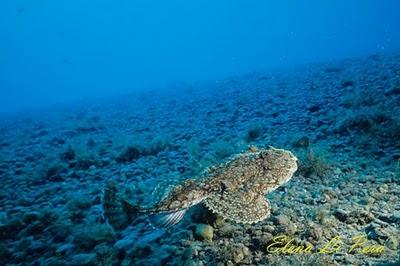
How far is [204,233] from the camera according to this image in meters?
5.43

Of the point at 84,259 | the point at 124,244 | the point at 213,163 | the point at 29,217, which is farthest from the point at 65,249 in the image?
the point at 213,163

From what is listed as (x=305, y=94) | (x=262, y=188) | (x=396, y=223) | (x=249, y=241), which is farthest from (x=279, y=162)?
(x=305, y=94)

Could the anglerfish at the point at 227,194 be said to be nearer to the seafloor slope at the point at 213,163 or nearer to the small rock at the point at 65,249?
the seafloor slope at the point at 213,163

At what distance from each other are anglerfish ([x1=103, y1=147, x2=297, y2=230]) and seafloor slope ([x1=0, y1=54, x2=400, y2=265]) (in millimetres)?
409

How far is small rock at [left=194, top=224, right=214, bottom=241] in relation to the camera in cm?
543

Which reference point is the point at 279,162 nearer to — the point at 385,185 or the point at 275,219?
the point at 275,219

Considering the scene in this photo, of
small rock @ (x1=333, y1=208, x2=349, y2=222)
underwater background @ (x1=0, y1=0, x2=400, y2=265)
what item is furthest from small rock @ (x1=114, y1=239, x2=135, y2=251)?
small rock @ (x1=333, y1=208, x2=349, y2=222)

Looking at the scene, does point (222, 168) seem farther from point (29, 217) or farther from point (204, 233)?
point (29, 217)

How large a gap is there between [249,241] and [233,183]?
909 mm

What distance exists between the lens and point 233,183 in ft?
17.9

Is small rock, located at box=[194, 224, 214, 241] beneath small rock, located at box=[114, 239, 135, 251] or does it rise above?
above

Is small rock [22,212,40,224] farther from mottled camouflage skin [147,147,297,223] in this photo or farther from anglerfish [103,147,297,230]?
mottled camouflage skin [147,147,297,223]

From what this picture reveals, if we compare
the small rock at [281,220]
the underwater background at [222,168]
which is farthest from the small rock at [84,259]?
the small rock at [281,220]

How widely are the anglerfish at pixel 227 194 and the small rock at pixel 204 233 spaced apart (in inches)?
14.8
